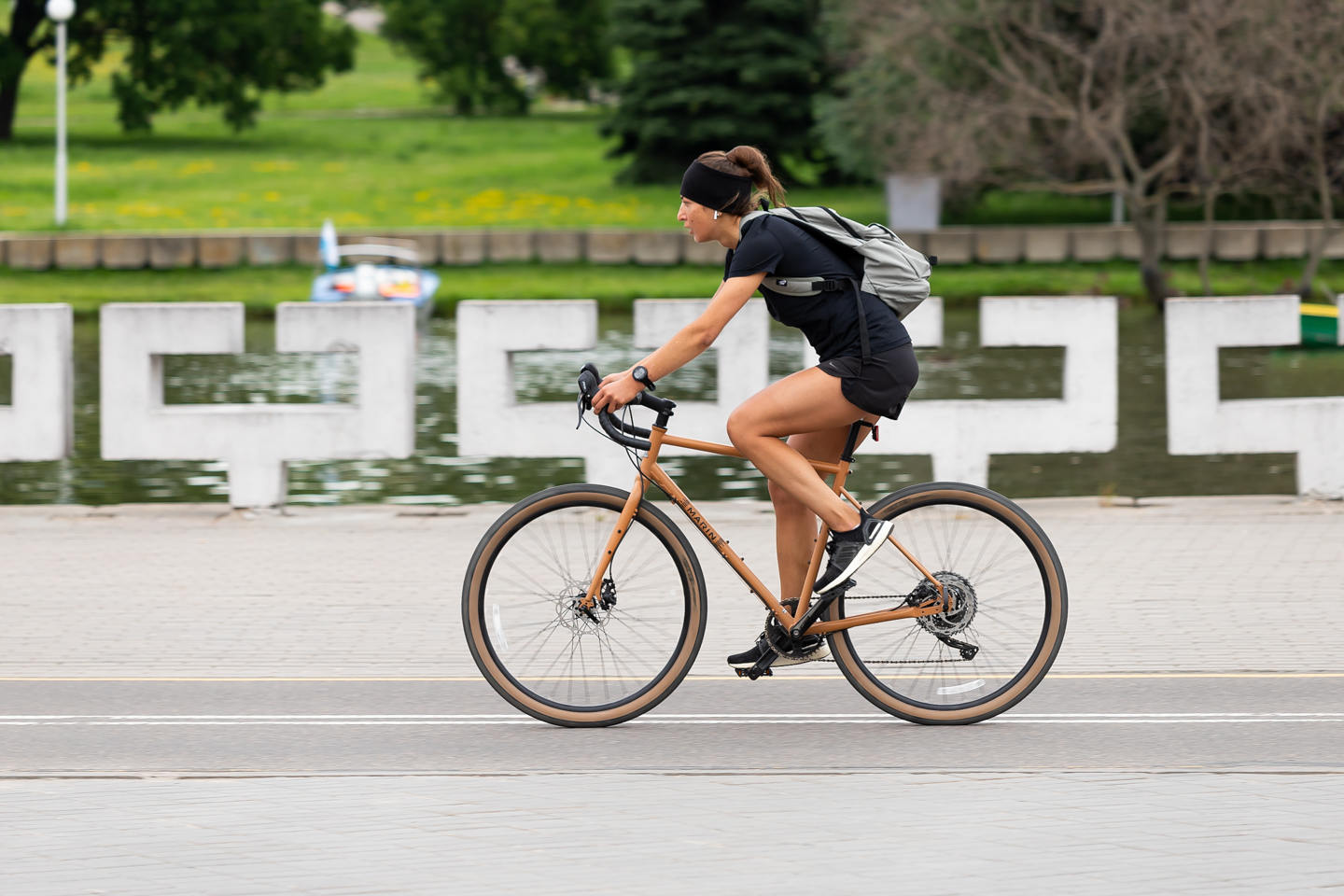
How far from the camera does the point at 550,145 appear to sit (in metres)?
59.1

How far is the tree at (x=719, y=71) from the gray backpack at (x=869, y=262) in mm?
38847

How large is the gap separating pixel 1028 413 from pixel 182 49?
4654 centimetres

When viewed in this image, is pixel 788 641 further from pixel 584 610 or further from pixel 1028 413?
pixel 1028 413

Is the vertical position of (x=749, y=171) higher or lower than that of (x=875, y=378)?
higher

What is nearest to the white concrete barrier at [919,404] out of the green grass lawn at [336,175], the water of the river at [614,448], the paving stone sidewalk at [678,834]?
the water of the river at [614,448]

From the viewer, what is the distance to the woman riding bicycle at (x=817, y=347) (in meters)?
5.89

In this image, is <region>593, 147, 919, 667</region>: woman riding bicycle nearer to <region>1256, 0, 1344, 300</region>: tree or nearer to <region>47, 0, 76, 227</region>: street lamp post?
<region>1256, 0, 1344, 300</region>: tree

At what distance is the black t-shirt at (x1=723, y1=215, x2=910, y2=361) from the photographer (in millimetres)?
5867

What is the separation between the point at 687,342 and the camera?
588 cm

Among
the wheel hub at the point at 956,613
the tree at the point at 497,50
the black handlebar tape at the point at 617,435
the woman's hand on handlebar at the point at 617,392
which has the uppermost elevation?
the tree at the point at 497,50

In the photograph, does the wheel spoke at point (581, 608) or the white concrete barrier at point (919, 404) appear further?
the white concrete barrier at point (919, 404)

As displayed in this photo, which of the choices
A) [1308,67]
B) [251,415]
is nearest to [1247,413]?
[251,415]

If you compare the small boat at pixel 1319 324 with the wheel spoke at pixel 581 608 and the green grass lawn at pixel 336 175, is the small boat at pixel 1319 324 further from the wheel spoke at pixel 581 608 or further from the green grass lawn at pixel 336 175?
the green grass lawn at pixel 336 175

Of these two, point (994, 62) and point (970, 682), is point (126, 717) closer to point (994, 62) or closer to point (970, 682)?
point (970, 682)
